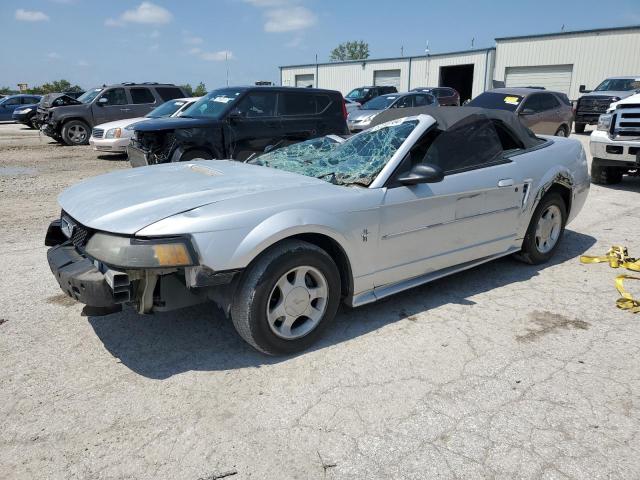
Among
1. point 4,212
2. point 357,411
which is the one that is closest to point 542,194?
point 357,411

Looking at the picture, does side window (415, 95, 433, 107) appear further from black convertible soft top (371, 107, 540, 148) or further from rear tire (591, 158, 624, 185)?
black convertible soft top (371, 107, 540, 148)

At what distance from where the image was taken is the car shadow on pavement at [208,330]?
126 inches

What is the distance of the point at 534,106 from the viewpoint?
13.3 m

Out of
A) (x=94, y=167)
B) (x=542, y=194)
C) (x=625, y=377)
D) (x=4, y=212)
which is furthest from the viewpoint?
(x=94, y=167)

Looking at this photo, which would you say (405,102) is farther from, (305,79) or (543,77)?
(305,79)

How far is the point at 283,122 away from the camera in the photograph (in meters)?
9.05

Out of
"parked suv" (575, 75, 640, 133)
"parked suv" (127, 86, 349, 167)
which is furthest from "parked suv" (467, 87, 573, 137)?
"parked suv" (127, 86, 349, 167)

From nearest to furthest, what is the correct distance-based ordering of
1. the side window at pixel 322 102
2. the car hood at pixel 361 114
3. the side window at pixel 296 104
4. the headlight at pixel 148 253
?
the headlight at pixel 148 253
the side window at pixel 296 104
the side window at pixel 322 102
the car hood at pixel 361 114

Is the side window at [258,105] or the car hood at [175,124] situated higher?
the side window at [258,105]

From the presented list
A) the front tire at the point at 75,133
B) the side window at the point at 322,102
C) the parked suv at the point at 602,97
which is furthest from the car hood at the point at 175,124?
the parked suv at the point at 602,97

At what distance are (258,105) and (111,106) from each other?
27.4 ft

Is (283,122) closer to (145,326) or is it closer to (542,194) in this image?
(542,194)

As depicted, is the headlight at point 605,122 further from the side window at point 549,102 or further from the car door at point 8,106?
the car door at point 8,106

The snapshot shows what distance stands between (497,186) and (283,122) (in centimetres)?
556
